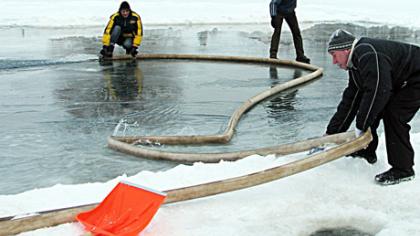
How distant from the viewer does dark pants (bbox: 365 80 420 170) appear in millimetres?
3900

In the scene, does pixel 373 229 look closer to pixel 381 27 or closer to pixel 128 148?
pixel 128 148

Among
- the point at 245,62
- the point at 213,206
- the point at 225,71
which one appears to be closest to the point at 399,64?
the point at 213,206

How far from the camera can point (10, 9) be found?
2219cm

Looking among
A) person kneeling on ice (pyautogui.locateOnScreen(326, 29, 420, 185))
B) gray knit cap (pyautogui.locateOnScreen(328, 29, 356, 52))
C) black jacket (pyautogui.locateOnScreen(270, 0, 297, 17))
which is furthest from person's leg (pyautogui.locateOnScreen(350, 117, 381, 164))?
black jacket (pyautogui.locateOnScreen(270, 0, 297, 17))

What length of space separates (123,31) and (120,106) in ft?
13.3

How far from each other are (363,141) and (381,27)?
14693mm

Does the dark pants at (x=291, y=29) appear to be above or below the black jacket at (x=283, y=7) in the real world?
below

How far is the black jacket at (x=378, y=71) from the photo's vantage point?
3.69 meters

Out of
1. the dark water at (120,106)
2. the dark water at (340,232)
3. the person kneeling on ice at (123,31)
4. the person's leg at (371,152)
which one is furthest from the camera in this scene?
the person kneeling on ice at (123,31)

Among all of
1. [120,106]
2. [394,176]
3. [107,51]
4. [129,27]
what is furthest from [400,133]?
Result: [129,27]

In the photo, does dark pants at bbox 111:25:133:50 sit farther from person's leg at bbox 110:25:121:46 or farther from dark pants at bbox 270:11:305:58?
dark pants at bbox 270:11:305:58

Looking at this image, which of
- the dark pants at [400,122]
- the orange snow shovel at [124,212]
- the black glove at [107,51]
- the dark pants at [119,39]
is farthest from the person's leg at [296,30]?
the orange snow shovel at [124,212]

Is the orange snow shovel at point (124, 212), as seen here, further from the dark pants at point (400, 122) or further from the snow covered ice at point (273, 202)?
the dark pants at point (400, 122)

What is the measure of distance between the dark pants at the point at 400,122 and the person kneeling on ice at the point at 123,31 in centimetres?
679
